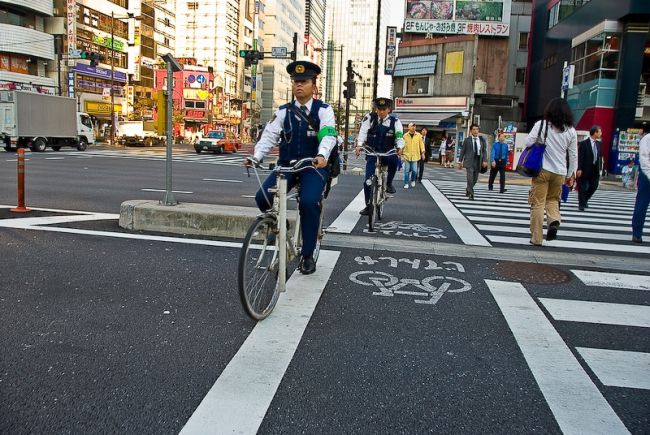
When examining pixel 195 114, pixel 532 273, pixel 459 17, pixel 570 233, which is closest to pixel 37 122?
pixel 570 233

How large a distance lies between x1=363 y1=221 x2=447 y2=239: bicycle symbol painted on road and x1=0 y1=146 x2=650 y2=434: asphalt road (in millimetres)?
1264

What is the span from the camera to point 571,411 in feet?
8.63

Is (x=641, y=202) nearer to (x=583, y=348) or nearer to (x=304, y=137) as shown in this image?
(x=583, y=348)

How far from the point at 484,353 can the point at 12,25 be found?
1862 inches

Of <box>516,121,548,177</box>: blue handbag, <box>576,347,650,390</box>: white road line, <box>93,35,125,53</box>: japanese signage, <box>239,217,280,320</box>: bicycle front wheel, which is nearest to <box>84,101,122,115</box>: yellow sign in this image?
<box>93,35,125,53</box>: japanese signage

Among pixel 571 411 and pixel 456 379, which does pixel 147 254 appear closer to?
pixel 456 379

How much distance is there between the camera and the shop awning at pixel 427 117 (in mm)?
40312

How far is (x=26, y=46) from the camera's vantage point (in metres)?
41.3

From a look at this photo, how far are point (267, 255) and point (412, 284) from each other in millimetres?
1608

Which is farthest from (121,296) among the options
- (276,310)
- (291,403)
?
(291,403)

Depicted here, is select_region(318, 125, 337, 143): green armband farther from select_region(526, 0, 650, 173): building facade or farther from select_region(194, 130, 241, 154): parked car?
select_region(194, 130, 241, 154): parked car

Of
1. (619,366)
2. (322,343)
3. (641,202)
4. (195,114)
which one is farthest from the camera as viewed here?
(195,114)

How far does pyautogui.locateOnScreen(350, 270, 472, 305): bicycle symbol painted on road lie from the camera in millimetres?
4555

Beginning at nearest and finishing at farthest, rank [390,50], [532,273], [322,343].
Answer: [322,343] < [532,273] < [390,50]
